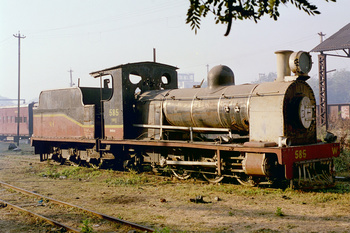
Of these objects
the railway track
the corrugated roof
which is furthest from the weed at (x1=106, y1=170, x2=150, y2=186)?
the corrugated roof

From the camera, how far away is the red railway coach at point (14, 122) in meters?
32.1

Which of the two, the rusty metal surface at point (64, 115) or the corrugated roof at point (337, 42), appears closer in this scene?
the rusty metal surface at point (64, 115)

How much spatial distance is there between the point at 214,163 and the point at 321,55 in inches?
665

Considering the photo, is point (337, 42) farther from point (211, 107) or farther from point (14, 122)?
point (14, 122)

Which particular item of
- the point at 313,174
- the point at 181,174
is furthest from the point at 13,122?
the point at 313,174

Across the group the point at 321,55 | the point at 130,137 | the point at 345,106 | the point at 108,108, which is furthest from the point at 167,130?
the point at 345,106

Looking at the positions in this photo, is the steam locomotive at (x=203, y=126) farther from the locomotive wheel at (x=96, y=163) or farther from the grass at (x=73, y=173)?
the grass at (x=73, y=173)

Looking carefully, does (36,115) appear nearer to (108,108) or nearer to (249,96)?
(108,108)

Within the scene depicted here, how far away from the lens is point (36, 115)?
1562 centimetres

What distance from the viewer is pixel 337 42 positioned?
77.1 ft

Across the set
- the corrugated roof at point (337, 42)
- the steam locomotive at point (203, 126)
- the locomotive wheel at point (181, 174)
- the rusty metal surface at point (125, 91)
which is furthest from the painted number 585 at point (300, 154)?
the corrugated roof at point (337, 42)

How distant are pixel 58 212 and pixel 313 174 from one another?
5824 mm

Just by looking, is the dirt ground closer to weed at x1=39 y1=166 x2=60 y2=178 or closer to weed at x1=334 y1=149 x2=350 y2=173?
weed at x1=39 y1=166 x2=60 y2=178

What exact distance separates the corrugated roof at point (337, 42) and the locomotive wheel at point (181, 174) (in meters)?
16.6
